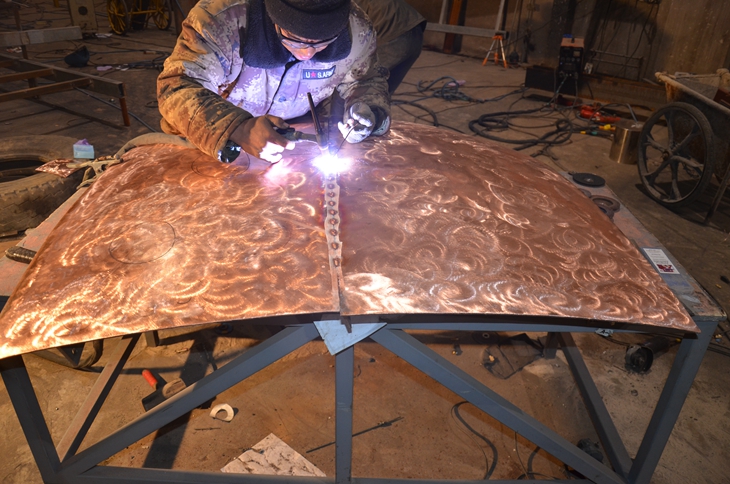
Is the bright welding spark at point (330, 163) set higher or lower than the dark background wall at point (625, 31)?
→ lower

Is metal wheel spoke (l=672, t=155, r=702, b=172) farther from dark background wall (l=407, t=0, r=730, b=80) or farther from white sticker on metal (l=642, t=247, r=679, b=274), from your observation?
dark background wall (l=407, t=0, r=730, b=80)

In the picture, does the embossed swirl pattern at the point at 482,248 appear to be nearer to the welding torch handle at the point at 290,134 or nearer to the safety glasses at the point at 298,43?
the welding torch handle at the point at 290,134

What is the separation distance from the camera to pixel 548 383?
2268mm

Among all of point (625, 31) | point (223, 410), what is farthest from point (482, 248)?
point (625, 31)

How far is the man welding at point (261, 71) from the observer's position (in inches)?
61.7

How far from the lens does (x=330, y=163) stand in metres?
1.72

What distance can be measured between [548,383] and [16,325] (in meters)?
2.07

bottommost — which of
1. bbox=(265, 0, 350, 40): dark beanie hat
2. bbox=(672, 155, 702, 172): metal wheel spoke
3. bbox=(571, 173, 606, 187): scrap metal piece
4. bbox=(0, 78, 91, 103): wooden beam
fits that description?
bbox=(672, 155, 702, 172): metal wheel spoke

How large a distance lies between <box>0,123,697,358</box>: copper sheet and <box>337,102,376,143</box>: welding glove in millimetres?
176

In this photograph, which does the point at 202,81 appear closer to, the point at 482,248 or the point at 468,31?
the point at 482,248

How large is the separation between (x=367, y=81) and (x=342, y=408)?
4.75ft

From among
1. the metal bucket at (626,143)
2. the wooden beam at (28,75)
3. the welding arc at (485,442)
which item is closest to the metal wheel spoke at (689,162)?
the metal bucket at (626,143)

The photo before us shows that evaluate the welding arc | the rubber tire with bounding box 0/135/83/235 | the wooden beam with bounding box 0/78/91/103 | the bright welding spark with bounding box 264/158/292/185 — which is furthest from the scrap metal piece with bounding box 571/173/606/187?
the wooden beam with bounding box 0/78/91/103

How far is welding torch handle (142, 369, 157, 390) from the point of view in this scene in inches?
83.0
